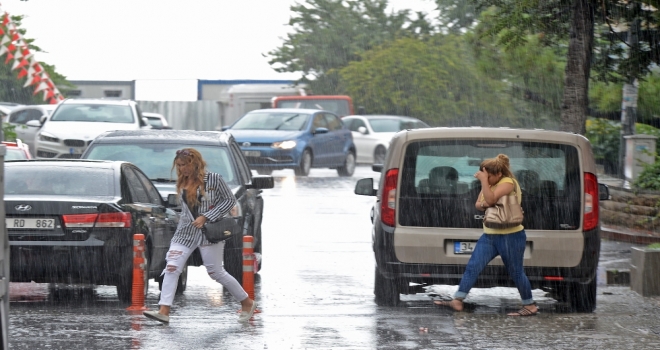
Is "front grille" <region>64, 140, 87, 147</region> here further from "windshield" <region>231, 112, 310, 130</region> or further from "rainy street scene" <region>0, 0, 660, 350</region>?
"rainy street scene" <region>0, 0, 660, 350</region>

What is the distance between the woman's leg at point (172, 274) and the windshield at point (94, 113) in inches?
716

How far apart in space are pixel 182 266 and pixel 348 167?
22062mm

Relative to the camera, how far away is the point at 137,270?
10781 millimetres

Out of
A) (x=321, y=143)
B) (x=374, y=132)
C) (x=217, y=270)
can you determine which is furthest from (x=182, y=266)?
(x=374, y=132)

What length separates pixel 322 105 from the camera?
140 ft

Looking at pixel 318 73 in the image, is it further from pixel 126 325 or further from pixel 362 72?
pixel 126 325

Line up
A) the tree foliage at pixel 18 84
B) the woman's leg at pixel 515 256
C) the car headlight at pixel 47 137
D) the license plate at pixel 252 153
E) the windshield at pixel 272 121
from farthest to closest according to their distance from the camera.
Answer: the tree foliage at pixel 18 84
the windshield at pixel 272 121
the license plate at pixel 252 153
the car headlight at pixel 47 137
the woman's leg at pixel 515 256

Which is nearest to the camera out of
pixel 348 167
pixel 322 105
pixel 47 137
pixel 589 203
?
pixel 589 203

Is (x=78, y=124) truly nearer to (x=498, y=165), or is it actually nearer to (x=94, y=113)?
(x=94, y=113)

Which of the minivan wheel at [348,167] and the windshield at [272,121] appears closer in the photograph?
the windshield at [272,121]

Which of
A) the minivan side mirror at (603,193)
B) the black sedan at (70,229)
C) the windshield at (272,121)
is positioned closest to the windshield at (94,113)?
the windshield at (272,121)

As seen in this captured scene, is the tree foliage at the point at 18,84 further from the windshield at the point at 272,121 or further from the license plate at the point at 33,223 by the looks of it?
the license plate at the point at 33,223

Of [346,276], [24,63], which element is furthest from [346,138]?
[346,276]

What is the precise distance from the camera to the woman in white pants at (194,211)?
401 inches
